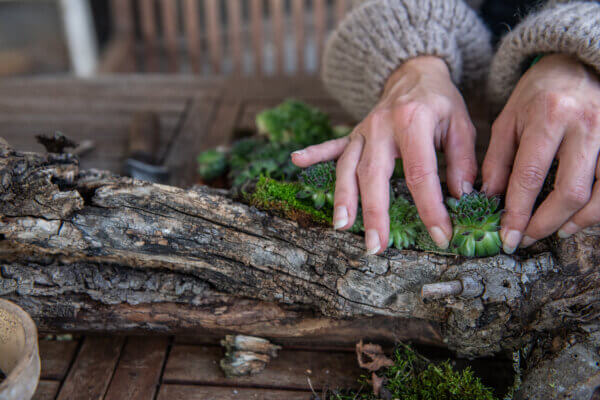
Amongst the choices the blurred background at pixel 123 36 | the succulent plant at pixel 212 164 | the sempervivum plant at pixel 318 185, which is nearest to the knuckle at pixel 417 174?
the sempervivum plant at pixel 318 185

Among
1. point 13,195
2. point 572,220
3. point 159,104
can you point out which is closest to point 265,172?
point 13,195

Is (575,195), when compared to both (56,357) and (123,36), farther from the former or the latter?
(123,36)

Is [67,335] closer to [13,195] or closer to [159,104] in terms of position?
[13,195]

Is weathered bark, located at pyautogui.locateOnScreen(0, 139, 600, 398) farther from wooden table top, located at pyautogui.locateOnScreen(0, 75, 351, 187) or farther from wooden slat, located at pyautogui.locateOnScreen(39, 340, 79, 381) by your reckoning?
wooden table top, located at pyautogui.locateOnScreen(0, 75, 351, 187)

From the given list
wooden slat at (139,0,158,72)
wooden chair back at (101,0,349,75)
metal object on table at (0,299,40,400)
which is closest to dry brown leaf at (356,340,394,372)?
metal object on table at (0,299,40,400)

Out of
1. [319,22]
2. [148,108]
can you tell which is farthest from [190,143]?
[319,22]
